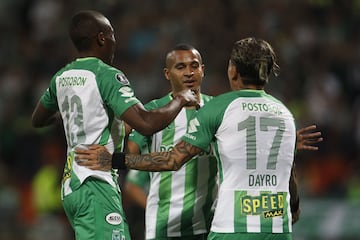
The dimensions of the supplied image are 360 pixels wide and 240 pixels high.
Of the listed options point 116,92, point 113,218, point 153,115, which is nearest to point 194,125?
point 153,115

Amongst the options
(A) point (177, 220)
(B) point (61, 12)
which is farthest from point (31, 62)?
(A) point (177, 220)

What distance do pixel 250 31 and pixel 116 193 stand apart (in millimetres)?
7323

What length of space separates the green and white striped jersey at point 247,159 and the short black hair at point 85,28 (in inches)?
37.0

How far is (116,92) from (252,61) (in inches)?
37.5

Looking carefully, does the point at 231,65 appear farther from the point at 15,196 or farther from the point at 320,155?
the point at 15,196

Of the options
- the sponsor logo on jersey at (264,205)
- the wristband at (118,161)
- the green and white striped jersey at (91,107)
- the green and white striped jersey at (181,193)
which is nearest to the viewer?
the sponsor logo on jersey at (264,205)

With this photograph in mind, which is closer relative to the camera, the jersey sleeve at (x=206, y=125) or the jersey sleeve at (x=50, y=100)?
the jersey sleeve at (x=206, y=125)

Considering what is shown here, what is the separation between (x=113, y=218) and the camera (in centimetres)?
634

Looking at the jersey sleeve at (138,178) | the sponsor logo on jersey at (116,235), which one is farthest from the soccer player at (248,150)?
the jersey sleeve at (138,178)

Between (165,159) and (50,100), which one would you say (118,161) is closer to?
(165,159)

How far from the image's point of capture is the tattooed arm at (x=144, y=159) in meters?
6.38

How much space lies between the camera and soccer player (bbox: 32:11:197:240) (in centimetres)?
629

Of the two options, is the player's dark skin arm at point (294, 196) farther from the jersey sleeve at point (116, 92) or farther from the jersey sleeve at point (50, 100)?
the jersey sleeve at point (50, 100)

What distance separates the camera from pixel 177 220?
7.43 metres
